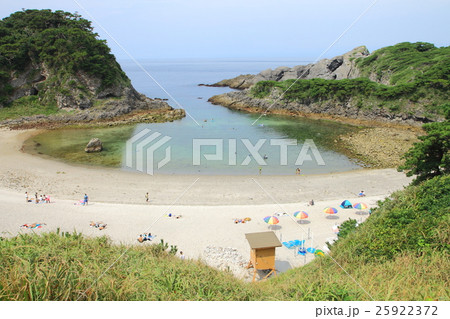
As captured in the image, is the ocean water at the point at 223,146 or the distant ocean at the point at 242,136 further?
the ocean water at the point at 223,146

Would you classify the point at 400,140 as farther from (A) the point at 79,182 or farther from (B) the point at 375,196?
(A) the point at 79,182

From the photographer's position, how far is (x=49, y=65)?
4747 cm

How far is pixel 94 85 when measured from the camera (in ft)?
158

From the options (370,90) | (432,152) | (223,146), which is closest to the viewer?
(432,152)

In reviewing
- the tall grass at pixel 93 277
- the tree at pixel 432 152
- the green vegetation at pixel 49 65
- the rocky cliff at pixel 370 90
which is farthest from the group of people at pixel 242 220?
the green vegetation at pixel 49 65

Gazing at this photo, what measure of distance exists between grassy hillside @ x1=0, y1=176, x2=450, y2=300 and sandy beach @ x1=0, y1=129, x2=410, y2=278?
169 inches

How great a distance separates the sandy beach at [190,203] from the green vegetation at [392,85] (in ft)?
73.2

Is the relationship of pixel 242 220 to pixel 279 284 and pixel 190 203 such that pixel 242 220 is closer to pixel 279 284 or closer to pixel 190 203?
pixel 190 203

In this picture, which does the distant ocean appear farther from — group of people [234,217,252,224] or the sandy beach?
group of people [234,217,252,224]

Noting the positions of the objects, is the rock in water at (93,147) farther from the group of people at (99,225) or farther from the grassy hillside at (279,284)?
the grassy hillside at (279,284)

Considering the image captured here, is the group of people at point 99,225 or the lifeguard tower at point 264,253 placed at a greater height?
the lifeguard tower at point 264,253

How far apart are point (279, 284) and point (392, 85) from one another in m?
50.4

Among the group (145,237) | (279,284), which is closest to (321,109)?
(145,237)

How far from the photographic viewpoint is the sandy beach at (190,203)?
13898 mm
